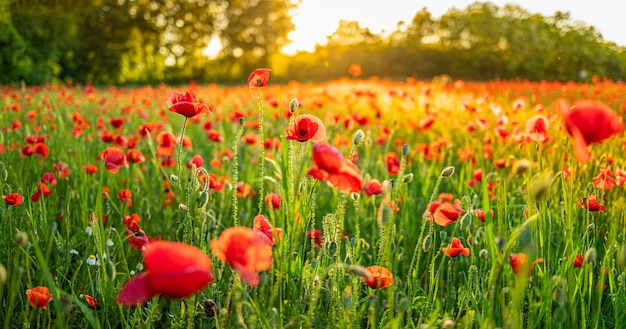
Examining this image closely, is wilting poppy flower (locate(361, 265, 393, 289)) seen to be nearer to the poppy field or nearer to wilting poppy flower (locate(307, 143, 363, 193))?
the poppy field

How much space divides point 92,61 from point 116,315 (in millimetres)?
18982

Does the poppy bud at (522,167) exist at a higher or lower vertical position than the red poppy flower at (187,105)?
lower

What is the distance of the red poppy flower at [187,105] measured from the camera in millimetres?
1355

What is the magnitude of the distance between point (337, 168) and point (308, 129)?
1.00 ft

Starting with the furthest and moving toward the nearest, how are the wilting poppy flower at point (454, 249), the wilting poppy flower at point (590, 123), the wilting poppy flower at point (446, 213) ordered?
the wilting poppy flower at point (454, 249)
the wilting poppy flower at point (446, 213)
the wilting poppy flower at point (590, 123)

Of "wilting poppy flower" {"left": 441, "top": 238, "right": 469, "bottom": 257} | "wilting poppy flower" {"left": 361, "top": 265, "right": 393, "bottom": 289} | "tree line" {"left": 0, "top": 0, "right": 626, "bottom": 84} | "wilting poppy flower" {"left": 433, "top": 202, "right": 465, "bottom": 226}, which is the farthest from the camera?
"tree line" {"left": 0, "top": 0, "right": 626, "bottom": 84}

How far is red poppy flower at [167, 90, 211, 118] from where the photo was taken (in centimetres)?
135

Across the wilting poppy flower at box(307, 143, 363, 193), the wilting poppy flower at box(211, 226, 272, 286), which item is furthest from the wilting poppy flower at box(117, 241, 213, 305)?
the wilting poppy flower at box(307, 143, 363, 193)

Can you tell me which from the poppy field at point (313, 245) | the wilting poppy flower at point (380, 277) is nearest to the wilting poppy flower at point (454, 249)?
the poppy field at point (313, 245)

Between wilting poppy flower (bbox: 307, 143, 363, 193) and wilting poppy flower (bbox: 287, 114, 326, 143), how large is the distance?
0.82ft

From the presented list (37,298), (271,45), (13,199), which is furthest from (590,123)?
(271,45)

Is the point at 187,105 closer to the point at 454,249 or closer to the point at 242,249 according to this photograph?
the point at 242,249

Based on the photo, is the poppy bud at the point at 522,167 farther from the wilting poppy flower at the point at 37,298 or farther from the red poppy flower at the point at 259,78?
the wilting poppy flower at the point at 37,298

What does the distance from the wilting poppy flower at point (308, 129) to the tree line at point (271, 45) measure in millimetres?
13781
